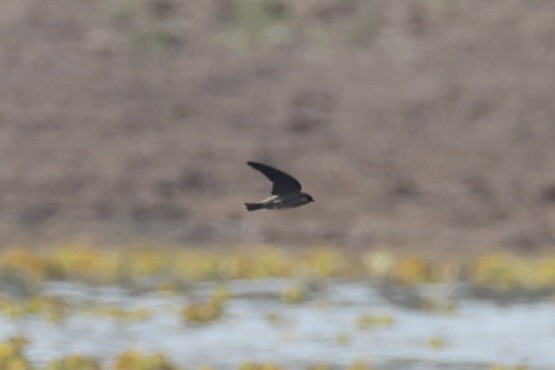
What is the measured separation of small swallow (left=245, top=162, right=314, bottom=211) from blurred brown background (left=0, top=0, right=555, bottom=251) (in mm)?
8056

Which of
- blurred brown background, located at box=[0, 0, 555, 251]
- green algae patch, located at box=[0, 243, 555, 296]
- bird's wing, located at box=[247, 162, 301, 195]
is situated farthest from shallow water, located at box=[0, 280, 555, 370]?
blurred brown background, located at box=[0, 0, 555, 251]

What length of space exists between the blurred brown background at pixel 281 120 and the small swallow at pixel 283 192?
806cm

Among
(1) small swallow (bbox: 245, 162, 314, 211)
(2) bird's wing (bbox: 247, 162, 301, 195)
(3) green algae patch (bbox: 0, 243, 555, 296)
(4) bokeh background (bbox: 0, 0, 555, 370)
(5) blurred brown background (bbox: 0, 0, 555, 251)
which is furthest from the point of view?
(5) blurred brown background (bbox: 0, 0, 555, 251)

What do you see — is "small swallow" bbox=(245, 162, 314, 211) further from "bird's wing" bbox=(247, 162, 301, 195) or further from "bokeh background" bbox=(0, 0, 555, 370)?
"bokeh background" bbox=(0, 0, 555, 370)

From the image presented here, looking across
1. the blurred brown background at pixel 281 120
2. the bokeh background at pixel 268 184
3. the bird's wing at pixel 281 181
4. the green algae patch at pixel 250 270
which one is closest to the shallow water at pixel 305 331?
the bokeh background at pixel 268 184

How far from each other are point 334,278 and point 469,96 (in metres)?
5.72

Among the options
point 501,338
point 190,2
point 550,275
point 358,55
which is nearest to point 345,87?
point 358,55

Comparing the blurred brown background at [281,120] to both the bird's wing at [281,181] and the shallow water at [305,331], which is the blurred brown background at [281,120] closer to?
the shallow water at [305,331]

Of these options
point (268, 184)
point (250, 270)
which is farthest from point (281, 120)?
point (250, 270)

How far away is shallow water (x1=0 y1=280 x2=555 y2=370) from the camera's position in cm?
1091

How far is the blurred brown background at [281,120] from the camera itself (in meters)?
16.8

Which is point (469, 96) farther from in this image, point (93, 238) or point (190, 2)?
point (93, 238)

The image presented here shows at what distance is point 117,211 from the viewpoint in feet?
55.7

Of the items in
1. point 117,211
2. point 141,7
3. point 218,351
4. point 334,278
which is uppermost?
point 141,7
